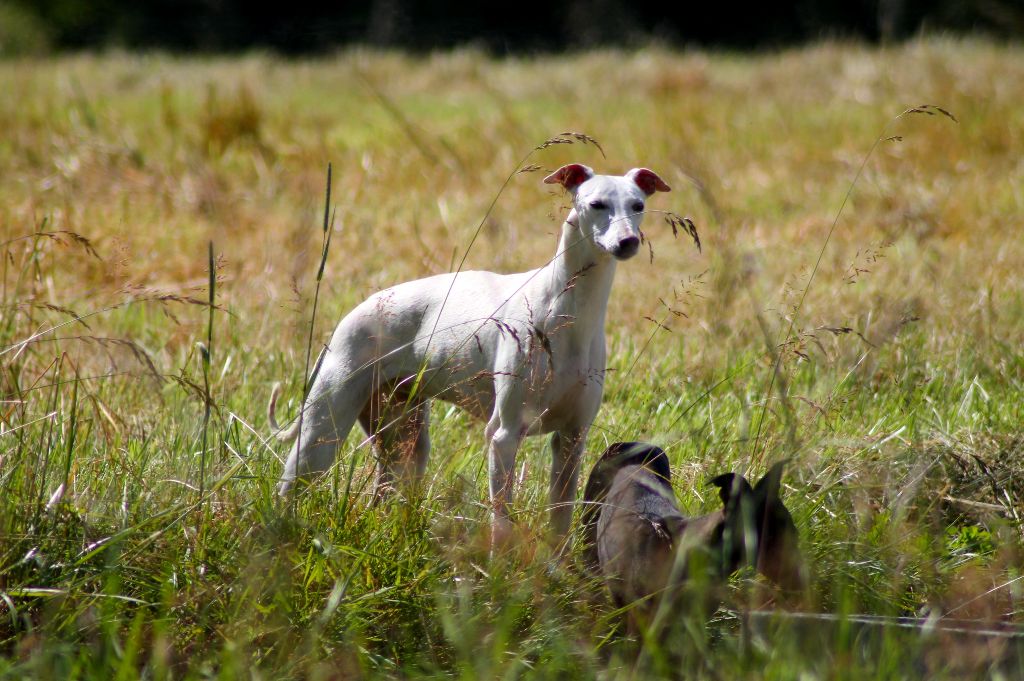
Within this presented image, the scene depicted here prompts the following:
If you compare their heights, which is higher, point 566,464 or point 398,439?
point 566,464

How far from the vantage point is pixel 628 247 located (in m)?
2.68

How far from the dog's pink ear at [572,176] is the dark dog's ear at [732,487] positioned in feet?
3.11

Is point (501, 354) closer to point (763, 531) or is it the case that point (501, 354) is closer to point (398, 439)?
point (398, 439)

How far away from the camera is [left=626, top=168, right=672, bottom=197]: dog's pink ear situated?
121 inches

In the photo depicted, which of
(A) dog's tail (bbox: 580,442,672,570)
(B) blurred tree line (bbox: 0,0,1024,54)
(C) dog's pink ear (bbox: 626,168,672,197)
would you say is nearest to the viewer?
(A) dog's tail (bbox: 580,442,672,570)

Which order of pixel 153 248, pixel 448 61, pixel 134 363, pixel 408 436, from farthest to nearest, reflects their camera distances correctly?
1. pixel 448 61
2. pixel 153 248
3. pixel 134 363
4. pixel 408 436

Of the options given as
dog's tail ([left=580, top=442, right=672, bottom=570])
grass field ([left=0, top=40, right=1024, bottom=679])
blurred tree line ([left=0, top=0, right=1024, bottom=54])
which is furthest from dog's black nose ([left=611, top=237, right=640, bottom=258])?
blurred tree line ([left=0, top=0, right=1024, bottom=54])

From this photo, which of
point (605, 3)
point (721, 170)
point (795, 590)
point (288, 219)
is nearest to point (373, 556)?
point (795, 590)

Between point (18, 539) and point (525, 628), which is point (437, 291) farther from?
point (18, 539)

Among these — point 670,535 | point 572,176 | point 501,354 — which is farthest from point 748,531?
point 572,176

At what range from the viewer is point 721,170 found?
8297mm

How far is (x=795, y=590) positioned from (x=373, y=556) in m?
0.96

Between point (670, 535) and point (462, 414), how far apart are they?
140cm

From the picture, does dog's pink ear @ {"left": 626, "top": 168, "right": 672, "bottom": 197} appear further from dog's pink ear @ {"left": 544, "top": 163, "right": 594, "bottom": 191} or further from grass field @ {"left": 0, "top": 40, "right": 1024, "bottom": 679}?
grass field @ {"left": 0, "top": 40, "right": 1024, "bottom": 679}
